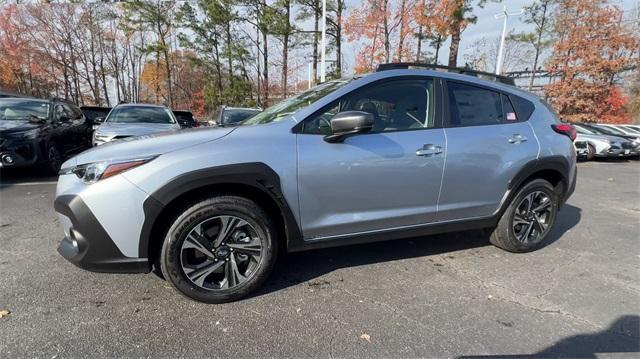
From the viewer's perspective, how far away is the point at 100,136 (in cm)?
654

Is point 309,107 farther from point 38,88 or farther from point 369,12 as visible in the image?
point 38,88

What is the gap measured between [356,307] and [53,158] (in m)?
7.26

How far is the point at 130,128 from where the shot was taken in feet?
22.4

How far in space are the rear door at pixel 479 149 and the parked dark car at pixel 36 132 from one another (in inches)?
282

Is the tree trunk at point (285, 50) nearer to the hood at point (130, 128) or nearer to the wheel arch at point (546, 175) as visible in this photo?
the hood at point (130, 128)

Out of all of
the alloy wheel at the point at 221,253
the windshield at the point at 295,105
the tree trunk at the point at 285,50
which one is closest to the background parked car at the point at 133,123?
the windshield at the point at 295,105

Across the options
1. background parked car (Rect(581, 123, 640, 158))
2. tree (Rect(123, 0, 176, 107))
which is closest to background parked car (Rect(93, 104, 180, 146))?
background parked car (Rect(581, 123, 640, 158))

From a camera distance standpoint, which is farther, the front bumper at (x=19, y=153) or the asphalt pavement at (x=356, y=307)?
the front bumper at (x=19, y=153)

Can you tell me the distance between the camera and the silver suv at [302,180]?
230cm

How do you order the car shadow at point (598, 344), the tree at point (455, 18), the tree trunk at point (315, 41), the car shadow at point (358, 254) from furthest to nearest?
the tree trunk at point (315, 41), the tree at point (455, 18), the car shadow at point (358, 254), the car shadow at point (598, 344)

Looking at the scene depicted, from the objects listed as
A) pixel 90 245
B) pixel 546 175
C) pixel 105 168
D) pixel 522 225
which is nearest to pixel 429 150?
pixel 522 225

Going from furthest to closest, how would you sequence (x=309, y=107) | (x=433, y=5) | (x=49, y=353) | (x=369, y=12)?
(x=369, y=12)
(x=433, y=5)
(x=309, y=107)
(x=49, y=353)

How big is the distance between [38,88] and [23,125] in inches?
1453

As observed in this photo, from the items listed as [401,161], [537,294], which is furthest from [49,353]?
[537,294]
